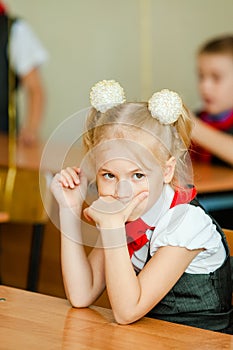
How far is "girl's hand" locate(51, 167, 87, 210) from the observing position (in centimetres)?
167

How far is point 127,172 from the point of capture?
4.95 ft

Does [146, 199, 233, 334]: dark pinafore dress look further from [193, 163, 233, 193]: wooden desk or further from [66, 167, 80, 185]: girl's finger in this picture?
[193, 163, 233, 193]: wooden desk

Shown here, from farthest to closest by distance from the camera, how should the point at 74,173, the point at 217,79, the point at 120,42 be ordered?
the point at 120,42, the point at 217,79, the point at 74,173

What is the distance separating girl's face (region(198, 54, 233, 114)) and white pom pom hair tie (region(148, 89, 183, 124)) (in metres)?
2.05

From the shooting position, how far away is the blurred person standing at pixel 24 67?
4223mm

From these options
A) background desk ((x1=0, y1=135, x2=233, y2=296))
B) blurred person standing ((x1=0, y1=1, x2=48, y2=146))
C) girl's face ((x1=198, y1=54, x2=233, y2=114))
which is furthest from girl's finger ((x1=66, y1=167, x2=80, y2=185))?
blurred person standing ((x1=0, y1=1, x2=48, y2=146))

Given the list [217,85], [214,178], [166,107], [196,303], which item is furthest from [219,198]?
[166,107]

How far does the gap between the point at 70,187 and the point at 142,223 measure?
16 centimetres

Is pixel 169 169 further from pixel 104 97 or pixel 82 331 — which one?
pixel 82 331

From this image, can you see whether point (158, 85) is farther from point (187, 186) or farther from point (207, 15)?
point (187, 186)

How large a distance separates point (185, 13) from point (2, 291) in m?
3.02

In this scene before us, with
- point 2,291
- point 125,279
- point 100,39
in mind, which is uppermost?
point 125,279

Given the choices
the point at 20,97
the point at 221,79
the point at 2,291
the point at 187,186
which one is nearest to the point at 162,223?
the point at 187,186

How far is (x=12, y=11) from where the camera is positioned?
14.0 ft
